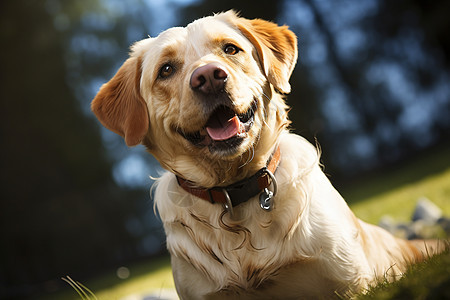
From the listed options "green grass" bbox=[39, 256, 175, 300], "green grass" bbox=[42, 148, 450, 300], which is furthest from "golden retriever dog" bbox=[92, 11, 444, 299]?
"green grass" bbox=[39, 256, 175, 300]

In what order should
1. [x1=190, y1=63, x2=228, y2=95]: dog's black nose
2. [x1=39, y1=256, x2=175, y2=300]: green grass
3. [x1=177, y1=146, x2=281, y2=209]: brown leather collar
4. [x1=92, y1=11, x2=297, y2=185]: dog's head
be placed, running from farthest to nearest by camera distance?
[x1=39, y1=256, x2=175, y2=300]: green grass → [x1=177, y1=146, x2=281, y2=209]: brown leather collar → [x1=92, y1=11, x2=297, y2=185]: dog's head → [x1=190, y1=63, x2=228, y2=95]: dog's black nose

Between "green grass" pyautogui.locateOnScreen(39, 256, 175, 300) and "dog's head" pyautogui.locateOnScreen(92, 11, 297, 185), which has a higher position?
"dog's head" pyautogui.locateOnScreen(92, 11, 297, 185)

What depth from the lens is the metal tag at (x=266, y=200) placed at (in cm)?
249

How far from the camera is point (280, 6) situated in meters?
13.6

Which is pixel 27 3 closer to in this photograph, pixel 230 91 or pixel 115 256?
pixel 115 256

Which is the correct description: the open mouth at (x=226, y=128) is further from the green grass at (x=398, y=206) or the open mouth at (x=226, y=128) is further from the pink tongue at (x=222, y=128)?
the green grass at (x=398, y=206)

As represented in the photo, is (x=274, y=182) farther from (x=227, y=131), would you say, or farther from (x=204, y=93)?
(x=204, y=93)

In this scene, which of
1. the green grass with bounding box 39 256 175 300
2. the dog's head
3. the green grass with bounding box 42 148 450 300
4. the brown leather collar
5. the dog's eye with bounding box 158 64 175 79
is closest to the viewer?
the green grass with bounding box 42 148 450 300

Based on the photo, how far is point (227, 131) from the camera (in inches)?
97.0

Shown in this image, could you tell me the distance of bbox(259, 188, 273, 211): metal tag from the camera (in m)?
2.49

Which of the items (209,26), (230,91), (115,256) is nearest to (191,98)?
(230,91)

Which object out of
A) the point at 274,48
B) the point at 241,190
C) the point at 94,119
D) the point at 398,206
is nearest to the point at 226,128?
the point at 241,190

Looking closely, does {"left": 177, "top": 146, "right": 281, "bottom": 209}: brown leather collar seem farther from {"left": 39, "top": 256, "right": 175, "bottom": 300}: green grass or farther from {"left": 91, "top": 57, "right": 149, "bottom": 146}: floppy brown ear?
{"left": 39, "top": 256, "right": 175, "bottom": 300}: green grass

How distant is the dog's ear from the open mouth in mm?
319
